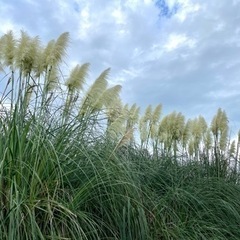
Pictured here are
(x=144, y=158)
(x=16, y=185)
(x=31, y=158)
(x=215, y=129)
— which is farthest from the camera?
(x=215, y=129)

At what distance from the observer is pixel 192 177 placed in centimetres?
573

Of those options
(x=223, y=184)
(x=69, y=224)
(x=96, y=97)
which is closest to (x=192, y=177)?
(x=223, y=184)

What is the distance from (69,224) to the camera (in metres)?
3.43

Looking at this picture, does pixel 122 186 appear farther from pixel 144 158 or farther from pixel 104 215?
pixel 144 158

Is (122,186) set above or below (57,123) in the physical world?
below

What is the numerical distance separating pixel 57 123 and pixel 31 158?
71 cm

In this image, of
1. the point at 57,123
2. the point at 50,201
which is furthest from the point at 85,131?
the point at 50,201

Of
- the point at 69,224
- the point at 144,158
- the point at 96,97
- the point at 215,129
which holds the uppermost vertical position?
the point at 215,129

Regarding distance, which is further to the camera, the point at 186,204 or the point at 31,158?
the point at 186,204

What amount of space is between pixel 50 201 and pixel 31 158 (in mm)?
404

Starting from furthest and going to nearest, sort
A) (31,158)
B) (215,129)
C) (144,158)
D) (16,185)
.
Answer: (215,129)
(144,158)
(31,158)
(16,185)

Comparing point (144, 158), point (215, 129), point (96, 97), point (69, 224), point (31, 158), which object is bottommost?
point (69, 224)

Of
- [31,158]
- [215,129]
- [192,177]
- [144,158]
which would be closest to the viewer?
[31,158]

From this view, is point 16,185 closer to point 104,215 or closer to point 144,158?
point 104,215
